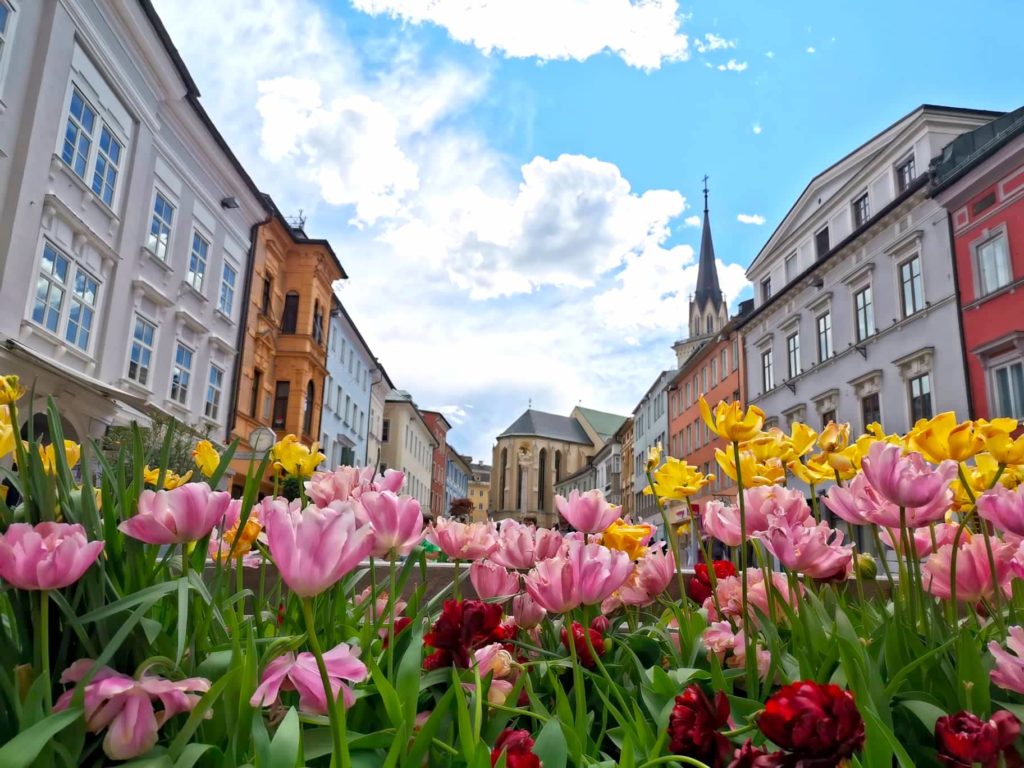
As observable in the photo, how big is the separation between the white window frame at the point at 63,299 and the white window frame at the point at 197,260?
12.0 ft

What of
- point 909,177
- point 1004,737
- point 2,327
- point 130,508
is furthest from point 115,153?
point 909,177

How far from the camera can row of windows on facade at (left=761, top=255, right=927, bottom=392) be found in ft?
60.4

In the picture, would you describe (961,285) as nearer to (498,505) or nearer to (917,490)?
(917,490)

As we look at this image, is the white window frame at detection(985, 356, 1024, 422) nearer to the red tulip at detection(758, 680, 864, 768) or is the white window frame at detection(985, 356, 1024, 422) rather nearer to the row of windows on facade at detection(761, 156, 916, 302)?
the row of windows on facade at detection(761, 156, 916, 302)

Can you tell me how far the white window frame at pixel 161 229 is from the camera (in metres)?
14.4

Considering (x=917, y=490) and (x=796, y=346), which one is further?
(x=796, y=346)

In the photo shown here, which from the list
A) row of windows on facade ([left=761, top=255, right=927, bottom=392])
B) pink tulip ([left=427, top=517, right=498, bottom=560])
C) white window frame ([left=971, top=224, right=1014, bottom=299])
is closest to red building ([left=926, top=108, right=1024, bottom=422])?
white window frame ([left=971, top=224, right=1014, bottom=299])

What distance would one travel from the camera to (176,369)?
624 inches

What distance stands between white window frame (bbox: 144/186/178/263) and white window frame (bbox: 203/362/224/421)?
3.38m

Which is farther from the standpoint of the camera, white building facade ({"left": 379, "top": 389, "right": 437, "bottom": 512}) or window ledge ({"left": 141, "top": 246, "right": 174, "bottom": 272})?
white building facade ({"left": 379, "top": 389, "right": 437, "bottom": 512})

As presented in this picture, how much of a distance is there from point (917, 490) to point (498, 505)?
7961 cm

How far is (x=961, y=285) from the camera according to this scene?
1650 cm

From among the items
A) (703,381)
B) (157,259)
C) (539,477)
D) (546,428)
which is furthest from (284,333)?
(546,428)

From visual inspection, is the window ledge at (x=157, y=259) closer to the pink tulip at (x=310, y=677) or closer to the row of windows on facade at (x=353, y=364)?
the row of windows on facade at (x=353, y=364)
